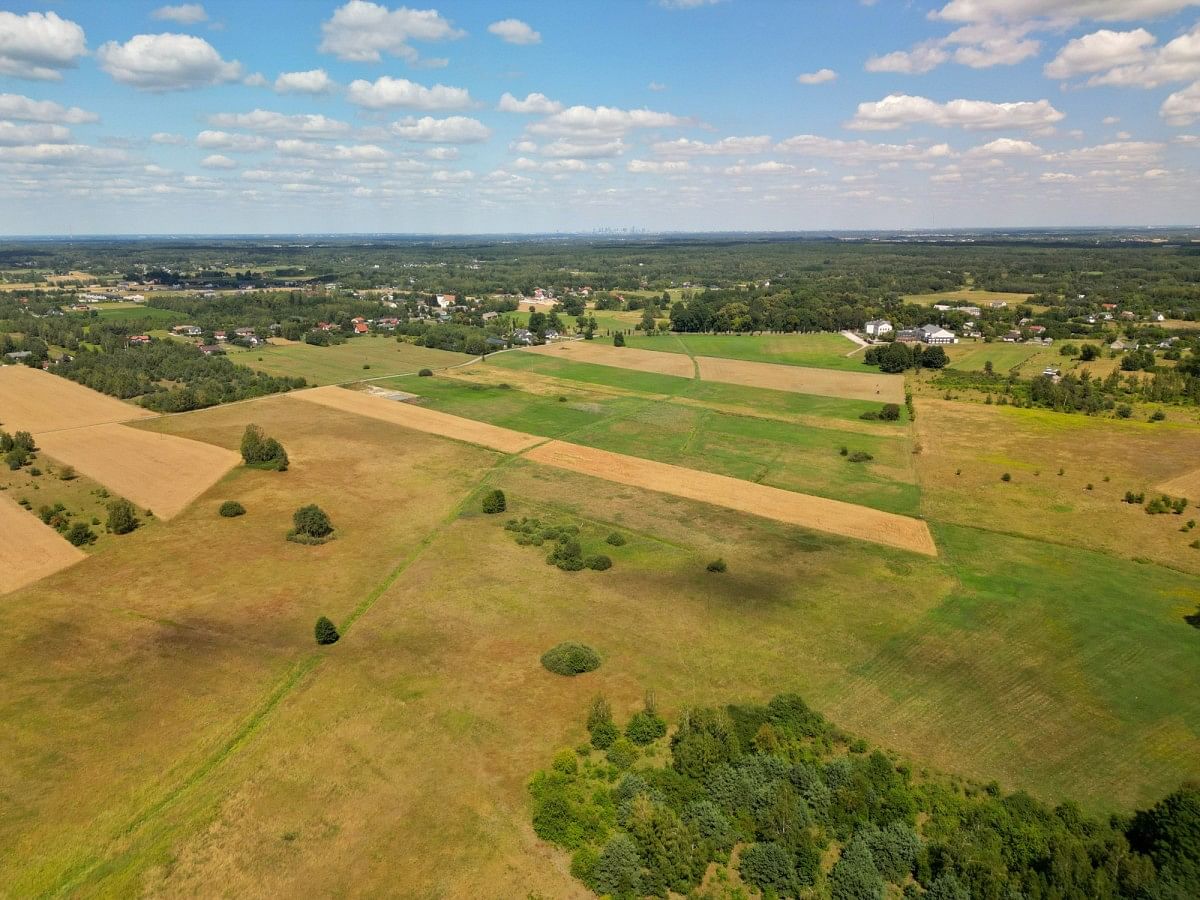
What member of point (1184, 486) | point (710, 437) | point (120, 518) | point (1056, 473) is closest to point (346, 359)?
point (710, 437)

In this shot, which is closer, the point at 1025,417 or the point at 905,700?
the point at 905,700

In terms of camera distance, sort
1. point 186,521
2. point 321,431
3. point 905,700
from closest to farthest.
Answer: point 905,700
point 186,521
point 321,431

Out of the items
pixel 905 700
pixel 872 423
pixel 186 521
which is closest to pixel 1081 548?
pixel 905 700

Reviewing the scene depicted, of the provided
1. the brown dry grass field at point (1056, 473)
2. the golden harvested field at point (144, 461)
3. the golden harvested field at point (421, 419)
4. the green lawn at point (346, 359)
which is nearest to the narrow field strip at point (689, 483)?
the golden harvested field at point (421, 419)

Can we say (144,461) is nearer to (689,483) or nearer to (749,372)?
(689,483)

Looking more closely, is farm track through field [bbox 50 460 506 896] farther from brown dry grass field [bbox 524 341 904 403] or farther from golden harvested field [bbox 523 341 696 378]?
golden harvested field [bbox 523 341 696 378]

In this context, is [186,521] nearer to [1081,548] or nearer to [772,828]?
[772,828]
